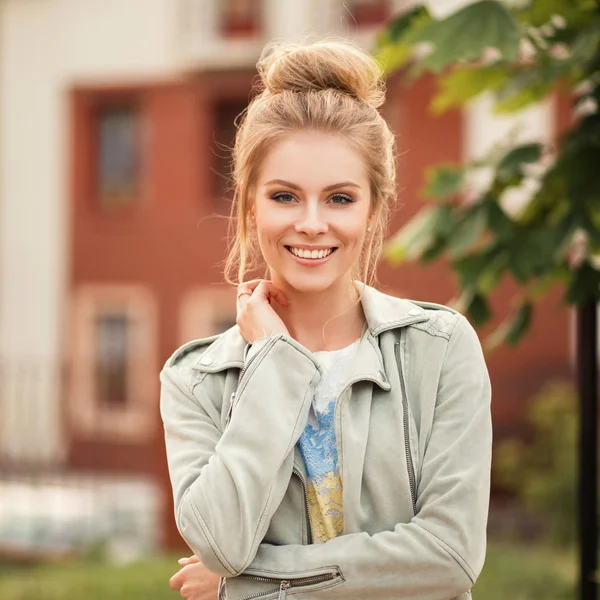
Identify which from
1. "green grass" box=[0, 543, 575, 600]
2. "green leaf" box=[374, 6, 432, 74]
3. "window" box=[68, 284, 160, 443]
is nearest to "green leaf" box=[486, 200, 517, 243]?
"green leaf" box=[374, 6, 432, 74]

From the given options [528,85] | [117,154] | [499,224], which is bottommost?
[499,224]

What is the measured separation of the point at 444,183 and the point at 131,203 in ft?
40.5

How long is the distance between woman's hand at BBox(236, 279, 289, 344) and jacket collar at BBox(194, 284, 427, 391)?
0.04m

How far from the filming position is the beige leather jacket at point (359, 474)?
1.75 metres

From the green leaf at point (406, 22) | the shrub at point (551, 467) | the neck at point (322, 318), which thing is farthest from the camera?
the shrub at point (551, 467)

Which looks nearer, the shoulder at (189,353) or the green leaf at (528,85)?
the shoulder at (189,353)

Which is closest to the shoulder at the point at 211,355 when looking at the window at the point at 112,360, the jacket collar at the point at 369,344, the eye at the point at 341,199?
the jacket collar at the point at 369,344

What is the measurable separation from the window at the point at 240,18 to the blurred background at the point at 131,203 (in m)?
0.02

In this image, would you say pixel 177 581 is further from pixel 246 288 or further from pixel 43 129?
pixel 43 129

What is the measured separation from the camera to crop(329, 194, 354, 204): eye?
1.85 meters

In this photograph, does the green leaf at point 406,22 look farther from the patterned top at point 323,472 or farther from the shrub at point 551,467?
the shrub at point 551,467

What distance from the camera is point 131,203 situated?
15.4 m

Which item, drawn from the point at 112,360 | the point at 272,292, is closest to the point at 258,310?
the point at 272,292

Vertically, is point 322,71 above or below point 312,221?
above
